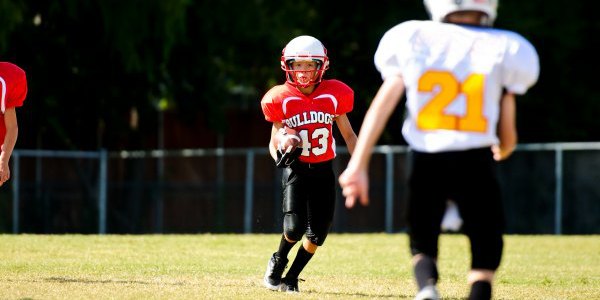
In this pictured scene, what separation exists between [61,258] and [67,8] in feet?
32.6

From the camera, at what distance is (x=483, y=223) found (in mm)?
5523

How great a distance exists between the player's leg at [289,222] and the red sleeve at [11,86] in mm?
1985

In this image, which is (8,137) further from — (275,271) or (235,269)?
(235,269)

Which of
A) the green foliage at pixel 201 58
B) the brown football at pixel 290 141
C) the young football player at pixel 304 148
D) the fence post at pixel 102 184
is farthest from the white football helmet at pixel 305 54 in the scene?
the fence post at pixel 102 184

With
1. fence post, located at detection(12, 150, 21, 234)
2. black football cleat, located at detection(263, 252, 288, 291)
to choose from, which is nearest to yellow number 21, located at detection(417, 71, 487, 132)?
black football cleat, located at detection(263, 252, 288, 291)

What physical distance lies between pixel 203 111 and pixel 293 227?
15.4 m

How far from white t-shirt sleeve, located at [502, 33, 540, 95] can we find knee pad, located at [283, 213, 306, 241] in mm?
3107

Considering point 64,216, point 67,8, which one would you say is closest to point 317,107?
point 67,8

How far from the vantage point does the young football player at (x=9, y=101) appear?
8.80m

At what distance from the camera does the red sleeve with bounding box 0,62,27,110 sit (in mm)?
8797

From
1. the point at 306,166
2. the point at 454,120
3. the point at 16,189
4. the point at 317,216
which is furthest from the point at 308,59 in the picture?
the point at 16,189

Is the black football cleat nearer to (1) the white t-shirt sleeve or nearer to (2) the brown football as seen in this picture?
(2) the brown football

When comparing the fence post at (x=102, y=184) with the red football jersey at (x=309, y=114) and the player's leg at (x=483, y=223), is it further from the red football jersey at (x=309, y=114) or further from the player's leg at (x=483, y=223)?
the player's leg at (x=483, y=223)

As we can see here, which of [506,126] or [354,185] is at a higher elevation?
[506,126]
